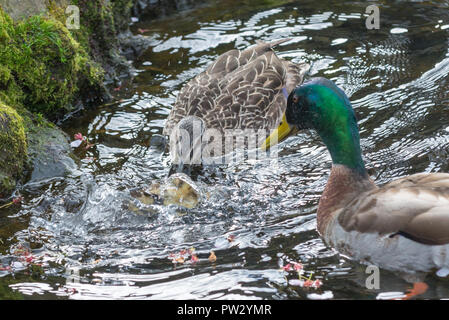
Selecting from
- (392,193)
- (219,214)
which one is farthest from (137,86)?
(392,193)

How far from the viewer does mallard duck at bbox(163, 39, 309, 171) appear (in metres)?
7.91

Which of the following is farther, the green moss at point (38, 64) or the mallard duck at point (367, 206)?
the green moss at point (38, 64)

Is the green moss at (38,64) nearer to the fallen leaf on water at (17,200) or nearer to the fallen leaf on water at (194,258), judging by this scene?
the fallen leaf on water at (17,200)

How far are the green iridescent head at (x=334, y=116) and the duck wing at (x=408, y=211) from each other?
444 mm

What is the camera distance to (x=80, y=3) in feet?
30.7

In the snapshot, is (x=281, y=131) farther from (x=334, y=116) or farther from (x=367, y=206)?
(x=367, y=206)

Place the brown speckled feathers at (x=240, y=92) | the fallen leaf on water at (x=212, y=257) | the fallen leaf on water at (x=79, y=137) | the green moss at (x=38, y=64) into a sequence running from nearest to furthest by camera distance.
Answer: the fallen leaf on water at (x=212, y=257)
the green moss at (x=38, y=64)
the fallen leaf on water at (x=79, y=137)
the brown speckled feathers at (x=240, y=92)

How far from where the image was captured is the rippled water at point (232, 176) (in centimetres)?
536

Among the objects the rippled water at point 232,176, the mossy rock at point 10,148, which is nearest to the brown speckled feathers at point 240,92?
the rippled water at point 232,176

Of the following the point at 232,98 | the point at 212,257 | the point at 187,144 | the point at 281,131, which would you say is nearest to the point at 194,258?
the point at 212,257

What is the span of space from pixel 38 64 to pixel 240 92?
8.02ft

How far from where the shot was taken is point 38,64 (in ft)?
26.5

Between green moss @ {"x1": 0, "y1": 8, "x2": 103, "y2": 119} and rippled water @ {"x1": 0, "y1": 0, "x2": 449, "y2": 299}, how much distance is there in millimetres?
479

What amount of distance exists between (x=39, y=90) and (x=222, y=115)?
7.25 ft
